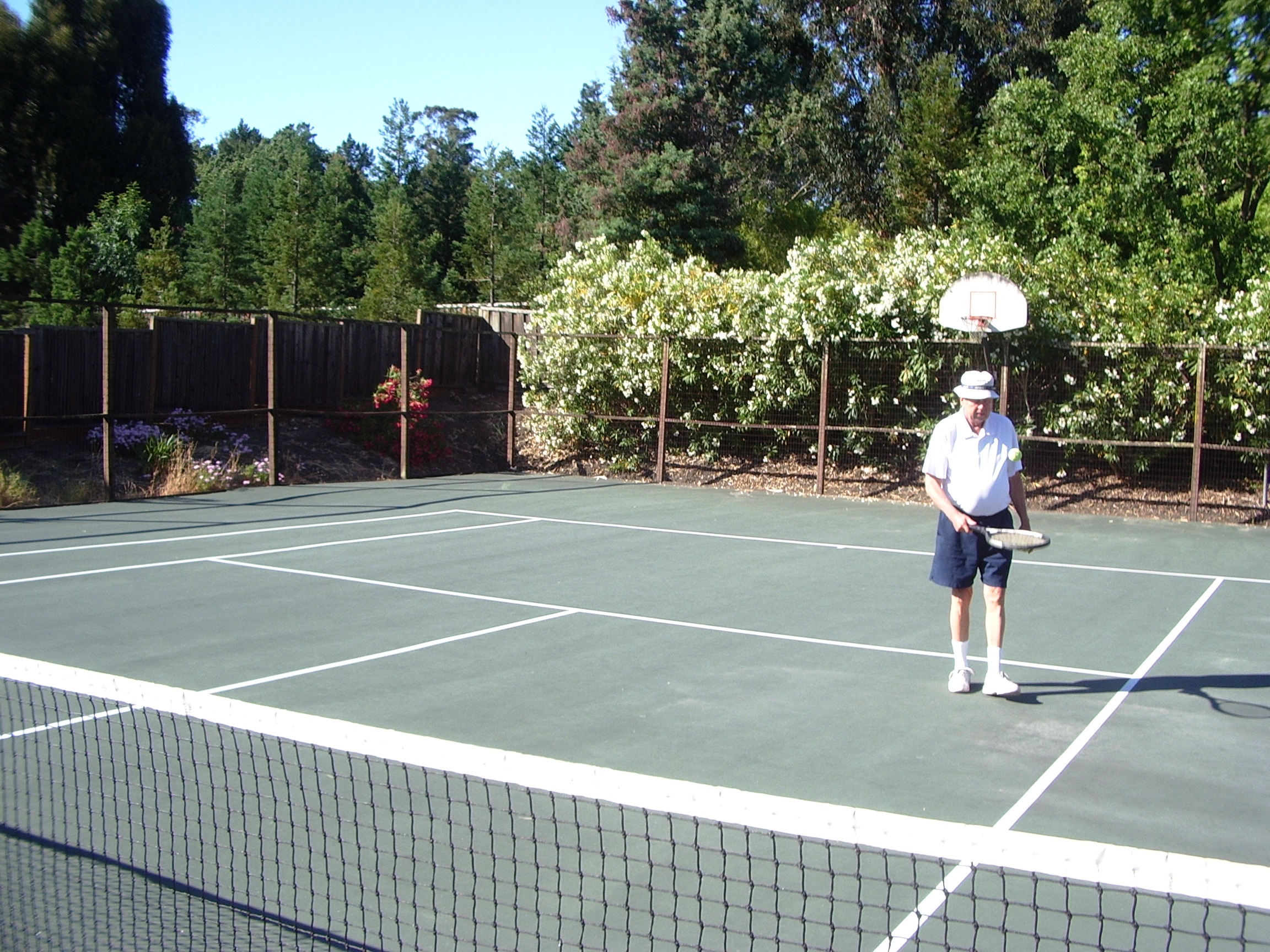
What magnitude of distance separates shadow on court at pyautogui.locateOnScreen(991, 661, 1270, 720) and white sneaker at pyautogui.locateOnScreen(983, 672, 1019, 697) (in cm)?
8

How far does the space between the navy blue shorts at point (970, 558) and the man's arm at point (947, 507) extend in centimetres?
6

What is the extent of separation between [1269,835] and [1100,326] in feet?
47.1

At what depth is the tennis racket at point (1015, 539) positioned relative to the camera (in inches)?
245

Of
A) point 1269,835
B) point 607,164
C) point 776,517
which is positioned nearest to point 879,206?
point 607,164

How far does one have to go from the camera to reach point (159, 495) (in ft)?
55.5

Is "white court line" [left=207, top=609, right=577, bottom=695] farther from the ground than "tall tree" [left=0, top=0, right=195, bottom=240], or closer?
closer

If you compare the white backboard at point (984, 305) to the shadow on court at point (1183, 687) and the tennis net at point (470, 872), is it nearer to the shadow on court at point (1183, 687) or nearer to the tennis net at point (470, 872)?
the shadow on court at point (1183, 687)

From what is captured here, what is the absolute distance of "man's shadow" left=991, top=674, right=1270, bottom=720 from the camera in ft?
23.6

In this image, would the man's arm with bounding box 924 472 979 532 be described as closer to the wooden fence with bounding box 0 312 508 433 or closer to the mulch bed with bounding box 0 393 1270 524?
the mulch bed with bounding box 0 393 1270 524

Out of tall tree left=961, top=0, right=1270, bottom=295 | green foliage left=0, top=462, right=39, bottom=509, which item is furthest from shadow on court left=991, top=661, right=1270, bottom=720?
tall tree left=961, top=0, right=1270, bottom=295

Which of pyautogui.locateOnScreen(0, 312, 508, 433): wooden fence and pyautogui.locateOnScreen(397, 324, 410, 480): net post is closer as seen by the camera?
pyautogui.locateOnScreen(0, 312, 508, 433): wooden fence

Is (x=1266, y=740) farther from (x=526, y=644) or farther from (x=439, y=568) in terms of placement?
(x=439, y=568)

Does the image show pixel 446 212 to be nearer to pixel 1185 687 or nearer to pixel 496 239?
pixel 496 239

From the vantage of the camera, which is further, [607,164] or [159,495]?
[607,164]
